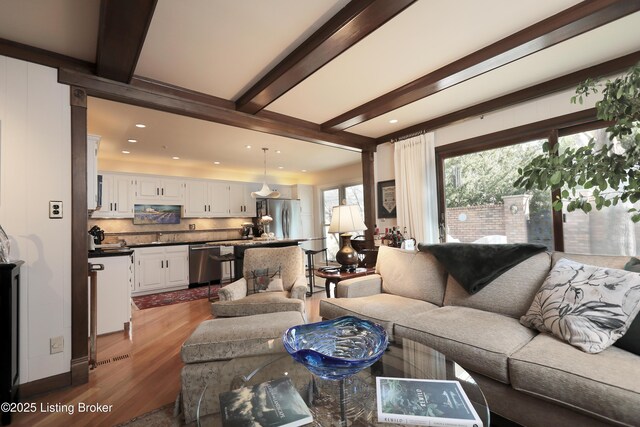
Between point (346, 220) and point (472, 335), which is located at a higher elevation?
point (346, 220)

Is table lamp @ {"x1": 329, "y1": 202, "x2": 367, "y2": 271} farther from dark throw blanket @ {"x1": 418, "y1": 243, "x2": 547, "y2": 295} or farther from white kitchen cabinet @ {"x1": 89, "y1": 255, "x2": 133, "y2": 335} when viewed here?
white kitchen cabinet @ {"x1": 89, "y1": 255, "x2": 133, "y2": 335}

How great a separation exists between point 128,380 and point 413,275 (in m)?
2.43

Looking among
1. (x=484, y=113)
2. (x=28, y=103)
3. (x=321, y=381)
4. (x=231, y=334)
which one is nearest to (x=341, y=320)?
(x=321, y=381)

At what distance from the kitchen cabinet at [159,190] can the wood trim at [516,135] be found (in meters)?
4.88

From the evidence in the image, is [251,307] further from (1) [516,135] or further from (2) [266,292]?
(1) [516,135]

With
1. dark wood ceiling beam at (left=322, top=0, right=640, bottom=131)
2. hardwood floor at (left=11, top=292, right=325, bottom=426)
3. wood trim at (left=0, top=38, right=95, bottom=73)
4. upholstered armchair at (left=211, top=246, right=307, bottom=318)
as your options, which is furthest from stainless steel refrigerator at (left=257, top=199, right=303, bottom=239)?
wood trim at (left=0, top=38, right=95, bottom=73)

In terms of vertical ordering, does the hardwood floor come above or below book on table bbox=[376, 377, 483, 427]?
below

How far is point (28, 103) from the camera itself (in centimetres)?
209

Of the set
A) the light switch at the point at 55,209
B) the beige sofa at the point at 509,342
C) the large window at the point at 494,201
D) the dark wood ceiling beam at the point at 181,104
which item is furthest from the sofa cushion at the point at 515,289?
the light switch at the point at 55,209

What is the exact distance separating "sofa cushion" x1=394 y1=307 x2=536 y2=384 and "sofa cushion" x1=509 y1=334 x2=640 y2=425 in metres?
0.07

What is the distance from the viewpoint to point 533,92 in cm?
297

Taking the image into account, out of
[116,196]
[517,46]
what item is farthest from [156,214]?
[517,46]

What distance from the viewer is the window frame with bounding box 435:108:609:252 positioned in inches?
109

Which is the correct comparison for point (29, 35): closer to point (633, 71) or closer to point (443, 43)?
point (443, 43)
